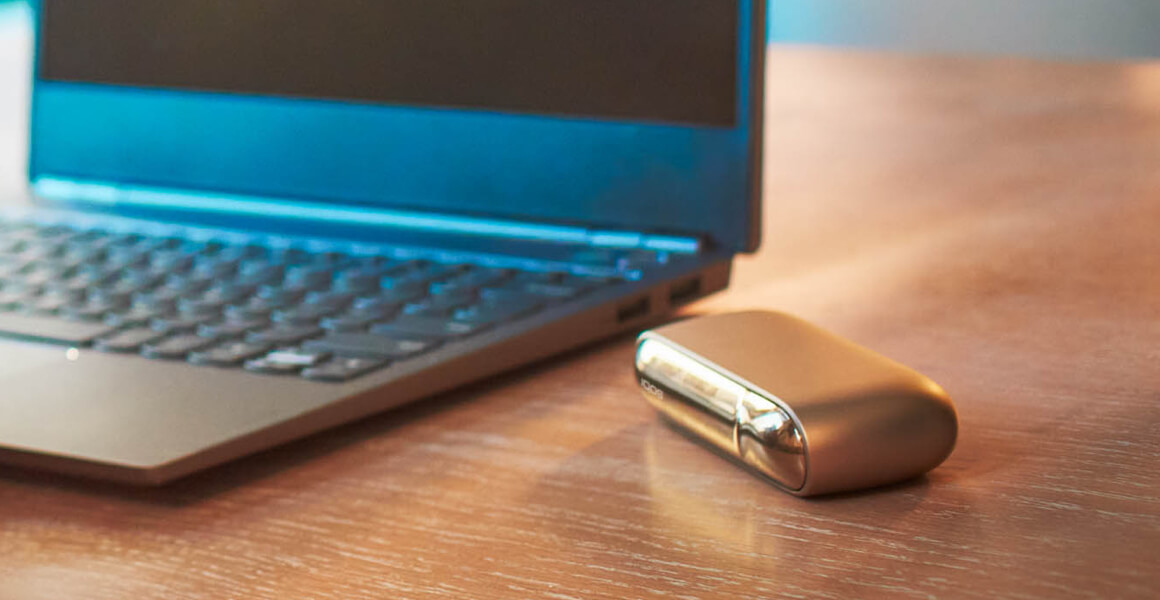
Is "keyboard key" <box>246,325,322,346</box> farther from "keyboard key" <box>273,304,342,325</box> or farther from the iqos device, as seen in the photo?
the iqos device

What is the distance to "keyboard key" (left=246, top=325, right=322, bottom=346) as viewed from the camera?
0.50m

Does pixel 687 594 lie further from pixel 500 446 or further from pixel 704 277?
pixel 704 277

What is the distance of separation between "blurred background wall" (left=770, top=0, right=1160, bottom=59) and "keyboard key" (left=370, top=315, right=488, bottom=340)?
108 centimetres

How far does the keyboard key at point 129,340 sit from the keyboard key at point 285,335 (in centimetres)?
4

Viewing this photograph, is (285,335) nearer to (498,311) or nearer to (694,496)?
(498,311)

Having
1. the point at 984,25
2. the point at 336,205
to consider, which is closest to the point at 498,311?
the point at 336,205

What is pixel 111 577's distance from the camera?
0.36m

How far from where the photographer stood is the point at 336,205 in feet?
2.37

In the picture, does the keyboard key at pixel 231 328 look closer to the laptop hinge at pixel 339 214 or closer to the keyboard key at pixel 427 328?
the keyboard key at pixel 427 328

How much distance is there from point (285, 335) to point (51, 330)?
4.4 inches

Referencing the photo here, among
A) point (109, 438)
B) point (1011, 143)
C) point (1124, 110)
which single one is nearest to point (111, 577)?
point (109, 438)

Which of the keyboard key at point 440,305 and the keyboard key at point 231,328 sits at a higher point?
the keyboard key at point 440,305

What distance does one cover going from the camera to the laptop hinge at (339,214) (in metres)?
0.65

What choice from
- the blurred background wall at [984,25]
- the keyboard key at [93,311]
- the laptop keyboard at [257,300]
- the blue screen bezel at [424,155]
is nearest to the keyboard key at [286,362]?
the laptop keyboard at [257,300]
